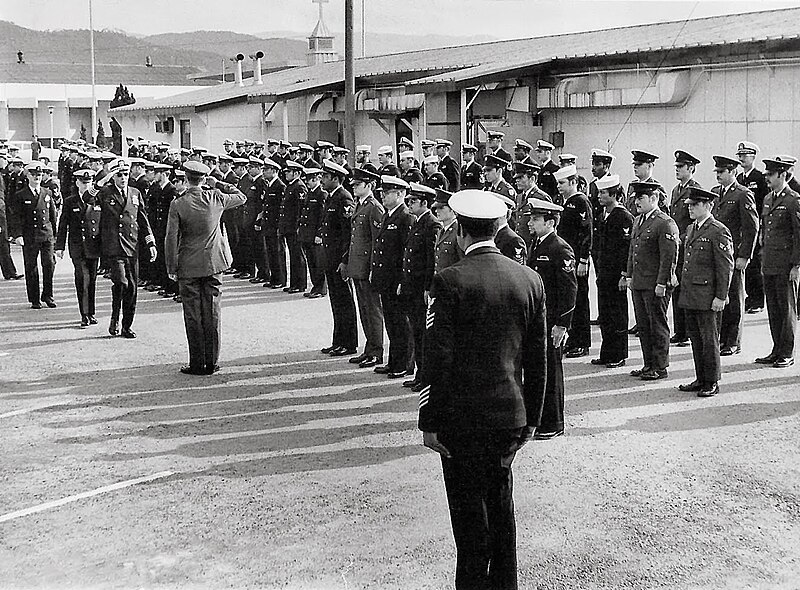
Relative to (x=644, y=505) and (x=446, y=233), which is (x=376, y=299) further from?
(x=644, y=505)

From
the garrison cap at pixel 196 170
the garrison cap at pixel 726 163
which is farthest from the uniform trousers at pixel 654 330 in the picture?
the garrison cap at pixel 196 170

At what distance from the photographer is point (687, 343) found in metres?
10.6

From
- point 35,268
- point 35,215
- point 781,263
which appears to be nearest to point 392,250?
point 781,263

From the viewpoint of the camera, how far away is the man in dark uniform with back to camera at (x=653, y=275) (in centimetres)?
888

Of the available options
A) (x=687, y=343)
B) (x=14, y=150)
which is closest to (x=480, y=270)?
(x=687, y=343)

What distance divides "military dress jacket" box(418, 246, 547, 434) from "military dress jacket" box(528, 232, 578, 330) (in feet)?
8.50

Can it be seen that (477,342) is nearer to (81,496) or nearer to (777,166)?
(81,496)

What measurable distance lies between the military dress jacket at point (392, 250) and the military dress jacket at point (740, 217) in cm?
325

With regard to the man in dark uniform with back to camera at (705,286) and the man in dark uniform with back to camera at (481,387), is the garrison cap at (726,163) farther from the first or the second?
the man in dark uniform with back to camera at (481,387)

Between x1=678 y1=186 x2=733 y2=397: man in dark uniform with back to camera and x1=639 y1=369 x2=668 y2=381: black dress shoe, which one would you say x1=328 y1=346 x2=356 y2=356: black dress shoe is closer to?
x1=639 y1=369 x2=668 y2=381: black dress shoe

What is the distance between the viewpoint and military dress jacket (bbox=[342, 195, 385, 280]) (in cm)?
991

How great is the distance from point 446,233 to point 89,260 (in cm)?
525

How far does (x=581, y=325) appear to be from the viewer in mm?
10039

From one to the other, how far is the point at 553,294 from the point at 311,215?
612 centimetres
